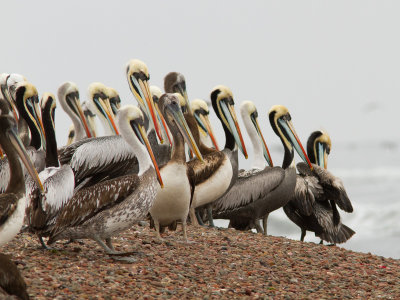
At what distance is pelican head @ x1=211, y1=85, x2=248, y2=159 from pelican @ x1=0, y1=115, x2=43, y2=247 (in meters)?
4.97

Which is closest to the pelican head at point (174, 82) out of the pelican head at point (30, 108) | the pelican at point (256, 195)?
the pelican at point (256, 195)

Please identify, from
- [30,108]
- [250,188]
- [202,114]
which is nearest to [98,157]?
[30,108]

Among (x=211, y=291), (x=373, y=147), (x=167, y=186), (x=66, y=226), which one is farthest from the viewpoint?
(x=373, y=147)

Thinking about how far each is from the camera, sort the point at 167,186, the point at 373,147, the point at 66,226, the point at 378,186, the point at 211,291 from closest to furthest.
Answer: the point at 211,291
the point at 66,226
the point at 167,186
the point at 378,186
the point at 373,147

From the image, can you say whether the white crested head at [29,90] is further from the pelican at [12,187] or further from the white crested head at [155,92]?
the pelican at [12,187]

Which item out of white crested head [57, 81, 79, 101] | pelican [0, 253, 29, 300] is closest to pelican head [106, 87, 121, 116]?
white crested head [57, 81, 79, 101]

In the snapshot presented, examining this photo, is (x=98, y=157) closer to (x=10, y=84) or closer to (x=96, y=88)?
(x=96, y=88)

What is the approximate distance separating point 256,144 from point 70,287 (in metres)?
5.78

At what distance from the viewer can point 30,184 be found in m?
7.22

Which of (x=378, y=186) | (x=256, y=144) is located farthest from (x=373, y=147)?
(x=256, y=144)

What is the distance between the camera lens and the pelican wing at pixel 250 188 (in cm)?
1017

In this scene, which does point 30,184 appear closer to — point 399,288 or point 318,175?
point 399,288

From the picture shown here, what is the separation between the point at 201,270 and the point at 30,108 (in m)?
3.84

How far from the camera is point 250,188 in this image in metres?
10.2
